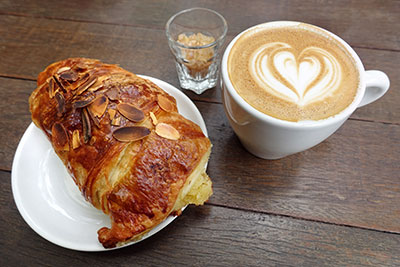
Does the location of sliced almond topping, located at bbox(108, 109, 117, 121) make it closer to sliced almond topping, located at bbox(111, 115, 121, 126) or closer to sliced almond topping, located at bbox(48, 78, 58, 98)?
sliced almond topping, located at bbox(111, 115, 121, 126)

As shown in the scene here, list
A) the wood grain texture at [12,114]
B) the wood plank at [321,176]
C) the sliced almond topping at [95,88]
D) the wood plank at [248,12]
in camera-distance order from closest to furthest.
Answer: the sliced almond topping at [95,88] < the wood plank at [321,176] < the wood grain texture at [12,114] < the wood plank at [248,12]

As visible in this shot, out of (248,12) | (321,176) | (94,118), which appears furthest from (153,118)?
(248,12)

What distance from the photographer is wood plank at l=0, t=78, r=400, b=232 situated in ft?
3.44

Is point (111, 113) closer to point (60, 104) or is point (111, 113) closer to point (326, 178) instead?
point (60, 104)

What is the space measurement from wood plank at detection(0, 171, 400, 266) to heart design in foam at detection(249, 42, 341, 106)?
1.34 ft

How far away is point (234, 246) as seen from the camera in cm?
99

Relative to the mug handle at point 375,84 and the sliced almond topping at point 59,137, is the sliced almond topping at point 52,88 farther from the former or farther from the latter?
the mug handle at point 375,84

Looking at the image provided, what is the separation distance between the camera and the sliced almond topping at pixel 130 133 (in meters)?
0.87

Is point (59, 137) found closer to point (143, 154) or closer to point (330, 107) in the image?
point (143, 154)

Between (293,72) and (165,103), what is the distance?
401 millimetres

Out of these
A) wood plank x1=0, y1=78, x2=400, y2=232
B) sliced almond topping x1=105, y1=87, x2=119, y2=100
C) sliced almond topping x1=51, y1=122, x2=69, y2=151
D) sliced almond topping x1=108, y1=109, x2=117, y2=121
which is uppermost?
sliced almond topping x1=105, y1=87, x2=119, y2=100

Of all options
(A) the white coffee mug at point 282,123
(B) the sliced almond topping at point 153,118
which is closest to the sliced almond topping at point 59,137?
(B) the sliced almond topping at point 153,118

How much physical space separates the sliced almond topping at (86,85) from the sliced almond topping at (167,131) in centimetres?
25

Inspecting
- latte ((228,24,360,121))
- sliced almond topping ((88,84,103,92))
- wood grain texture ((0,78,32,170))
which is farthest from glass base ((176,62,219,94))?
wood grain texture ((0,78,32,170))
